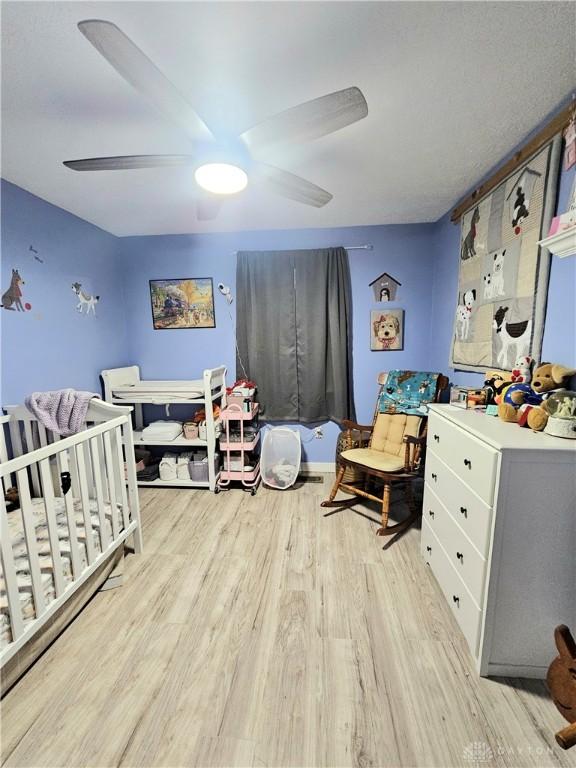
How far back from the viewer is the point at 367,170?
1770 mm

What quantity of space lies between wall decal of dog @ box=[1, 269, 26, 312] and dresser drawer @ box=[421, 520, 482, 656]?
2.85m

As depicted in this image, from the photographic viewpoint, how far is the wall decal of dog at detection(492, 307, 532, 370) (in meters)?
1.52

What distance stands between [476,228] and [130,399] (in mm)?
2900

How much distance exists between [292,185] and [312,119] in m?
0.45

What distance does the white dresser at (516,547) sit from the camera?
1.06 metres

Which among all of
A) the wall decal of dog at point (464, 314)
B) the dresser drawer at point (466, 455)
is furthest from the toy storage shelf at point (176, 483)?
the wall decal of dog at point (464, 314)

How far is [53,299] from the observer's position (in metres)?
2.16

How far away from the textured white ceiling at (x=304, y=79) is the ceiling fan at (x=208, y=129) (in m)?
0.12

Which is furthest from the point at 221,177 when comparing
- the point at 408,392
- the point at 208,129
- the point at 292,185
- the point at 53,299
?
the point at 408,392

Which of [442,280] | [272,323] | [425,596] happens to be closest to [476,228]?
[442,280]

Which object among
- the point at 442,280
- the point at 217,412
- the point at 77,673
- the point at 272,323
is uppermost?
the point at 442,280

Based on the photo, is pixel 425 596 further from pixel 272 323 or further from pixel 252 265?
pixel 252 265

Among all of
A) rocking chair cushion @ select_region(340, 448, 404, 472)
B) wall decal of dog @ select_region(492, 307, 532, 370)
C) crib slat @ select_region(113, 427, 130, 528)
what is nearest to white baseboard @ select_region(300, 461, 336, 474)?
rocking chair cushion @ select_region(340, 448, 404, 472)

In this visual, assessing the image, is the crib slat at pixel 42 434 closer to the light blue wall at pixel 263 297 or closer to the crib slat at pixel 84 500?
the crib slat at pixel 84 500
